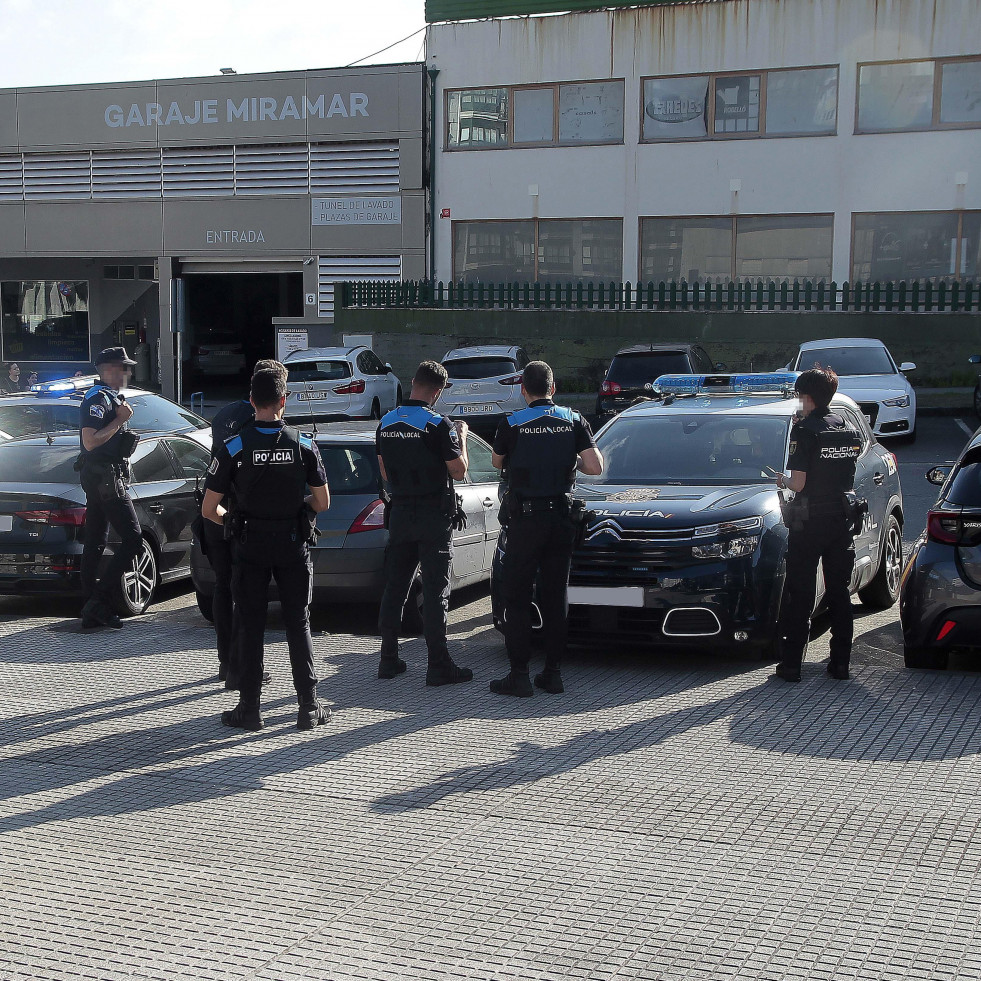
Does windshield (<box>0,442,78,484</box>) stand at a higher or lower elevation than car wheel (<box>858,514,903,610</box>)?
higher

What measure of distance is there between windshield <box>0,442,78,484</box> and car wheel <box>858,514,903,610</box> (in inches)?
231

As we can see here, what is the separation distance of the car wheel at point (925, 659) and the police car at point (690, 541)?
711mm

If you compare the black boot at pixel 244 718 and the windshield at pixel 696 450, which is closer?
the black boot at pixel 244 718

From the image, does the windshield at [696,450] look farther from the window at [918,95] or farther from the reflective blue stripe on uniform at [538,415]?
the window at [918,95]

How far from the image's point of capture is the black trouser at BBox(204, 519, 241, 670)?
6.72 metres

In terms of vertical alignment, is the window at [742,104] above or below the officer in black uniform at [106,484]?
above

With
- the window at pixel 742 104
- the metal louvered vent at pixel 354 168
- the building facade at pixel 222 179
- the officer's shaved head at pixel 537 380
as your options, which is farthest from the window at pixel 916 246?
the officer's shaved head at pixel 537 380

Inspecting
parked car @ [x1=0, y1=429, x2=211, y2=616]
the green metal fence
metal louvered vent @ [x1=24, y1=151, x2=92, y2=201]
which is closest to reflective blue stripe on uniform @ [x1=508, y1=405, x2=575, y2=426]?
parked car @ [x1=0, y1=429, x2=211, y2=616]

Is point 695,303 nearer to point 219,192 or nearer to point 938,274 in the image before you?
point 938,274

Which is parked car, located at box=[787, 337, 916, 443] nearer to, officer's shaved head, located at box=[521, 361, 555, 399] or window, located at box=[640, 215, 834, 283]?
window, located at box=[640, 215, 834, 283]

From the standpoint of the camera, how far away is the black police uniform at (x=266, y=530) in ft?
19.4

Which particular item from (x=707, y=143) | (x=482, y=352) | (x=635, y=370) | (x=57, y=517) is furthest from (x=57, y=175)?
(x=57, y=517)

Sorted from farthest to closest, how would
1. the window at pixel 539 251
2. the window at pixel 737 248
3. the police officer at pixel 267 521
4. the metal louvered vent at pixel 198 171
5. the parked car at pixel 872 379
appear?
the metal louvered vent at pixel 198 171 → the window at pixel 539 251 → the window at pixel 737 248 → the parked car at pixel 872 379 → the police officer at pixel 267 521

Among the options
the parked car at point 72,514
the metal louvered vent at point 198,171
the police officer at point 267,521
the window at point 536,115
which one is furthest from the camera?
the metal louvered vent at point 198,171
